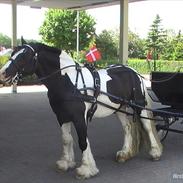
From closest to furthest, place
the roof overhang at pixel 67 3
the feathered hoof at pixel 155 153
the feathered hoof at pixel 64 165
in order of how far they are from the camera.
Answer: the feathered hoof at pixel 64 165 → the feathered hoof at pixel 155 153 → the roof overhang at pixel 67 3

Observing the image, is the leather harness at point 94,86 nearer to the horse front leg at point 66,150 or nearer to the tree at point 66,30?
the horse front leg at point 66,150

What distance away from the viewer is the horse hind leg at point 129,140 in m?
7.03

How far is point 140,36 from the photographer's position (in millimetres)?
68375

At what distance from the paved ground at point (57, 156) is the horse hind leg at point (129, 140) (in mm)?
135

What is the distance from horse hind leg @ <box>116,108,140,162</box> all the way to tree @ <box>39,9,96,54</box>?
1557 inches

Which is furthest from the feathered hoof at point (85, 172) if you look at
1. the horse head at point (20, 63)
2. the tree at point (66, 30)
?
the tree at point (66, 30)

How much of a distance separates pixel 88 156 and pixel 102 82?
1184 millimetres

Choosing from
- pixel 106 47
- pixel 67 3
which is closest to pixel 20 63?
pixel 67 3

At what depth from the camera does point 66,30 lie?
48.1 m

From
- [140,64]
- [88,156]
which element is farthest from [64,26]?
[88,156]

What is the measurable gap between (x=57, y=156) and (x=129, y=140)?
1.32 metres

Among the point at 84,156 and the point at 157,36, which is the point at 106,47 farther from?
the point at 84,156

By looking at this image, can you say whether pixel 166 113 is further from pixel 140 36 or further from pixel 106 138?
pixel 140 36

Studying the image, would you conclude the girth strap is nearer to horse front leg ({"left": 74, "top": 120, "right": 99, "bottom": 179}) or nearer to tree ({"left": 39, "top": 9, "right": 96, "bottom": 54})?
horse front leg ({"left": 74, "top": 120, "right": 99, "bottom": 179})
